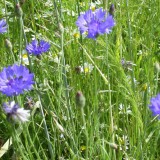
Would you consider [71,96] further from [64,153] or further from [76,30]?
[76,30]

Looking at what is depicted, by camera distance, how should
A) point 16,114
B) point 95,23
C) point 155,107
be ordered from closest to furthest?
point 16,114, point 155,107, point 95,23

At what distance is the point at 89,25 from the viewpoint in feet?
3.67

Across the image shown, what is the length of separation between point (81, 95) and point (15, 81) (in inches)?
7.2

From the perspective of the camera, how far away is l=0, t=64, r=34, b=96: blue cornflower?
0.92m

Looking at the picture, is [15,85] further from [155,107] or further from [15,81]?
[155,107]

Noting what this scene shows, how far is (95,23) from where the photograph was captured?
112 centimetres

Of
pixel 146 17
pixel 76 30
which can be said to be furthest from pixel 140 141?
pixel 146 17

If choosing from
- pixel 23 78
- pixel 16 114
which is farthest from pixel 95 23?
pixel 16 114

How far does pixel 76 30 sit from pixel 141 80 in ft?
1.17

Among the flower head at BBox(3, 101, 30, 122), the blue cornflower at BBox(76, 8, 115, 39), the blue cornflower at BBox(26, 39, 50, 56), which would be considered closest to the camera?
the flower head at BBox(3, 101, 30, 122)

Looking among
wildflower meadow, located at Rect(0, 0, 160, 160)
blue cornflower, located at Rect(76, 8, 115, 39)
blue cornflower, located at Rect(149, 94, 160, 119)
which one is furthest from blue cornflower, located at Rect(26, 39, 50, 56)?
blue cornflower, located at Rect(149, 94, 160, 119)

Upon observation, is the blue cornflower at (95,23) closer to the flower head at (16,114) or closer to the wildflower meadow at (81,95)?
the wildflower meadow at (81,95)

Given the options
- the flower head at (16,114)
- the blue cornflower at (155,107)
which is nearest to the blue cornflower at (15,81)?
the flower head at (16,114)

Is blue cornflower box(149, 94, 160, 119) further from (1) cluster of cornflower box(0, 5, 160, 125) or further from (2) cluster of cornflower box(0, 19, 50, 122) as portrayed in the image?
(2) cluster of cornflower box(0, 19, 50, 122)
